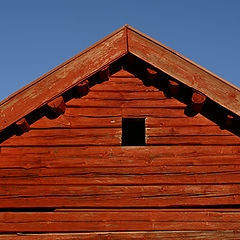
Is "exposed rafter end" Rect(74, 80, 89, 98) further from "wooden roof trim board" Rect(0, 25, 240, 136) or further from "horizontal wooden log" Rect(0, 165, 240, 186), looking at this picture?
"horizontal wooden log" Rect(0, 165, 240, 186)

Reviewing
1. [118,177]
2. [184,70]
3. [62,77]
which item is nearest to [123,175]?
[118,177]

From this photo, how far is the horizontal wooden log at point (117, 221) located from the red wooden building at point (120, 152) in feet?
0.05

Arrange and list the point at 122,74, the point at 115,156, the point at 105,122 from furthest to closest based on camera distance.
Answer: the point at 122,74
the point at 105,122
the point at 115,156

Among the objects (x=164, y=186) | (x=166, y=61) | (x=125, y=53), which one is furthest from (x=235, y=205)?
(x=125, y=53)

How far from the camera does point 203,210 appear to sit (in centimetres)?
414

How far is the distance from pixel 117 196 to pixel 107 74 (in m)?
2.11

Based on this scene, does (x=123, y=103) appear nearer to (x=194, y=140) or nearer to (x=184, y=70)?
(x=184, y=70)

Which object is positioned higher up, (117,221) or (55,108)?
(55,108)

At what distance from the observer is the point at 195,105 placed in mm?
4555

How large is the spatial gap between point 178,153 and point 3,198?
9.31 feet

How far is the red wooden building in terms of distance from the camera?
4.06 metres

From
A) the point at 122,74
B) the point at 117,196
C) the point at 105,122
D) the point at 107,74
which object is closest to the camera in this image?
the point at 117,196

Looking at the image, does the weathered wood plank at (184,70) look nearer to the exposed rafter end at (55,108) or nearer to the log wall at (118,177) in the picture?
the log wall at (118,177)

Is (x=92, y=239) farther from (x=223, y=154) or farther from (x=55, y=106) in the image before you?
(x=223, y=154)
